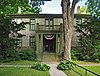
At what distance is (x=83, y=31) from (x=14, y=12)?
11.6m

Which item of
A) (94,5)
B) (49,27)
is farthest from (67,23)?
(49,27)

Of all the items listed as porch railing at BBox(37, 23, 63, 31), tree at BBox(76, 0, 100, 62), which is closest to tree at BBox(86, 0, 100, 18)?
tree at BBox(76, 0, 100, 62)

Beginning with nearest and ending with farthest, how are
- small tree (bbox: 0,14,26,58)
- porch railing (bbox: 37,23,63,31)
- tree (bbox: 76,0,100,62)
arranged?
small tree (bbox: 0,14,26,58) < tree (bbox: 76,0,100,62) < porch railing (bbox: 37,23,63,31)

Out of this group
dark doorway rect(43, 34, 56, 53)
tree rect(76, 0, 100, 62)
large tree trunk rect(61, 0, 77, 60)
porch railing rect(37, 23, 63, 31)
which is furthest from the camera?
dark doorway rect(43, 34, 56, 53)

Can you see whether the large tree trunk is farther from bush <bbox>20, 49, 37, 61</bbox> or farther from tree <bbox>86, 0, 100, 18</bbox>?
bush <bbox>20, 49, 37, 61</bbox>

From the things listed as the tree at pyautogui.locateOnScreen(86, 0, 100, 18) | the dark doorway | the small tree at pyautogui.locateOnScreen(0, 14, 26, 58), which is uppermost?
the tree at pyautogui.locateOnScreen(86, 0, 100, 18)

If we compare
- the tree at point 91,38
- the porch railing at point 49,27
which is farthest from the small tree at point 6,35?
the tree at point 91,38

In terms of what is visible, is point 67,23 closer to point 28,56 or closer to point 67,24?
point 67,24

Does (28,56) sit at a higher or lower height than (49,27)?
lower

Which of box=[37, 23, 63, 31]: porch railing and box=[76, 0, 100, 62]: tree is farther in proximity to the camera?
box=[37, 23, 63, 31]: porch railing

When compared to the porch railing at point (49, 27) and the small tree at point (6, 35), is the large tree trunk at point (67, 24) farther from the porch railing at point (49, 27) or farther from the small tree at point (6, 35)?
the porch railing at point (49, 27)

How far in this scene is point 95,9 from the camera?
27.2m

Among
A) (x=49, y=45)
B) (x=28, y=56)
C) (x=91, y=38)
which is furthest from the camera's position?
(x=49, y=45)

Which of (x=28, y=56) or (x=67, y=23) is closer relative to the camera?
(x=67, y=23)
